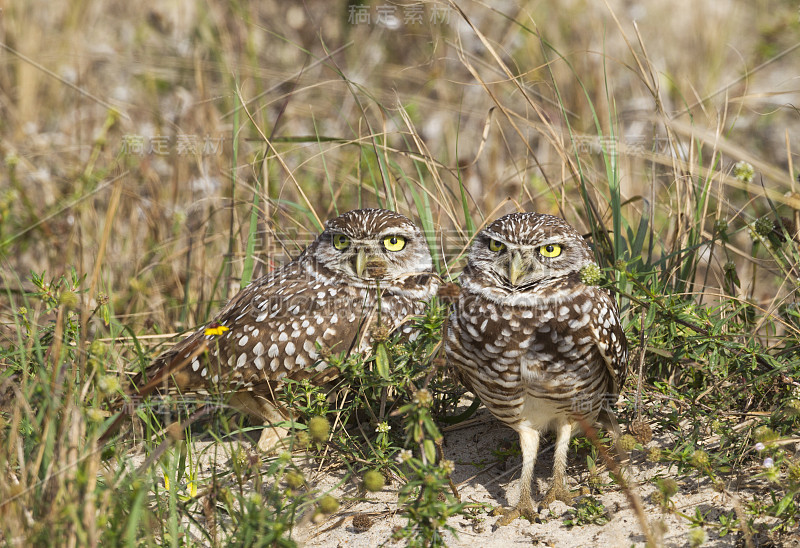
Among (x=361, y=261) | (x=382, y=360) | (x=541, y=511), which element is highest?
(x=361, y=261)

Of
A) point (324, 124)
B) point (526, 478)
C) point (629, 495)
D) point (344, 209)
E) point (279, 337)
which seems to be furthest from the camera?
point (324, 124)

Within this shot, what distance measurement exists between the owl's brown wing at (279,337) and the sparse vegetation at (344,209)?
18 cm

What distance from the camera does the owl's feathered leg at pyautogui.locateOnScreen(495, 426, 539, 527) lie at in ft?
9.16

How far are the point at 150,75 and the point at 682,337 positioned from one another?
4947mm

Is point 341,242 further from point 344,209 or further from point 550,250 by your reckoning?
point 344,209

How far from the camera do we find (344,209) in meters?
5.35

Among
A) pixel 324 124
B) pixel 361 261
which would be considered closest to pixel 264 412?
pixel 361 261

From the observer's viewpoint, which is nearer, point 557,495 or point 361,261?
point 557,495

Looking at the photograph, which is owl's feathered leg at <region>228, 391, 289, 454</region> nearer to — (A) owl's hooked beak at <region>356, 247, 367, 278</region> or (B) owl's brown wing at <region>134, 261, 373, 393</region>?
(B) owl's brown wing at <region>134, 261, 373, 393</region>

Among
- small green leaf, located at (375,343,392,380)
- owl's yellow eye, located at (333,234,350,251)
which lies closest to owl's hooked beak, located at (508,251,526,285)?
small green leaf, located at (375,343,392,380)

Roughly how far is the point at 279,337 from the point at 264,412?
42 cm

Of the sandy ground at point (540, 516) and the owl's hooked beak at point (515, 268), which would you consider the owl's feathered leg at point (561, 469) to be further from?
the owl's hooked beak at point (515, 268)

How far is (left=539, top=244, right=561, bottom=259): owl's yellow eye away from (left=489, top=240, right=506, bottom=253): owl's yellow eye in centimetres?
14

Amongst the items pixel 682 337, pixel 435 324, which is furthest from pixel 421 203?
pixel 682 337
